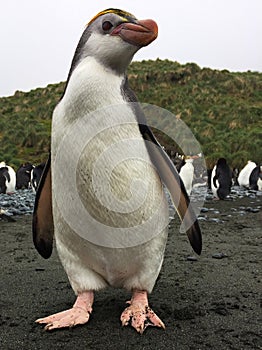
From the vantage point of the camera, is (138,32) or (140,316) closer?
(138,32)

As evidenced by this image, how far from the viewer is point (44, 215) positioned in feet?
8.52

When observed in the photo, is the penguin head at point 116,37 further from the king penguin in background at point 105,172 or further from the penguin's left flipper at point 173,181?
the penguin's left flipper at point 173,181

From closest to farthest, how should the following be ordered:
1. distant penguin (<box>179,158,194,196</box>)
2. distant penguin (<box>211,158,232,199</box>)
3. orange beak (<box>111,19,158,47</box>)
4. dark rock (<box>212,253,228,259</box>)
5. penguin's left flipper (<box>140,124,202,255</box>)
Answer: orange beak (<box>111,19,158,47</box>) < penguin's left flipper (<box>140,124,202,255</box>) < dark rock (<box>212,253,228,259</box>) < distant penguin (<box>211,158,232,199</box>) < distant penguin (<box>179,158,194,196</box>)

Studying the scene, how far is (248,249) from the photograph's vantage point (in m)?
4.23

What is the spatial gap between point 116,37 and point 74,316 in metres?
1.41

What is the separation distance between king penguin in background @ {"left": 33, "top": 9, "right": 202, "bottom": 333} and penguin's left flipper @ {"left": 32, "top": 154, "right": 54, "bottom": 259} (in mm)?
276

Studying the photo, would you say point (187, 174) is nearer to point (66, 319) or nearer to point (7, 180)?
point (7, 180)

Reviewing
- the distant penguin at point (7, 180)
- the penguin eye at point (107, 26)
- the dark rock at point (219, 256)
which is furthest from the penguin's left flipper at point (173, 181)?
the distant penguin at point (7, 180)

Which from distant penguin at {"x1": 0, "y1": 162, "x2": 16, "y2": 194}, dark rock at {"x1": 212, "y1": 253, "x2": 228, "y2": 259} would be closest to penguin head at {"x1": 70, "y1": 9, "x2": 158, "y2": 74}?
dark rock at {"x1": 212, "y1": 253, "x2": 228, "y2": 259}

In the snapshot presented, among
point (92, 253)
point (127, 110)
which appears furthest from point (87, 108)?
point (92, 253)

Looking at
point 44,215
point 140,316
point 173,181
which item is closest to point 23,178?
point 44,215

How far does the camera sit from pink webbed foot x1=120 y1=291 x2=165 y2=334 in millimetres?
2156

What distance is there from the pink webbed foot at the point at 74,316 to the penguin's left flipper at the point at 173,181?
0.65 meters

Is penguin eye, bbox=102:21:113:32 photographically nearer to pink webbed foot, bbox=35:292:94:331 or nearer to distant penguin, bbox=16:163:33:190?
pink webbed foot, bbox=35:292:94:331
